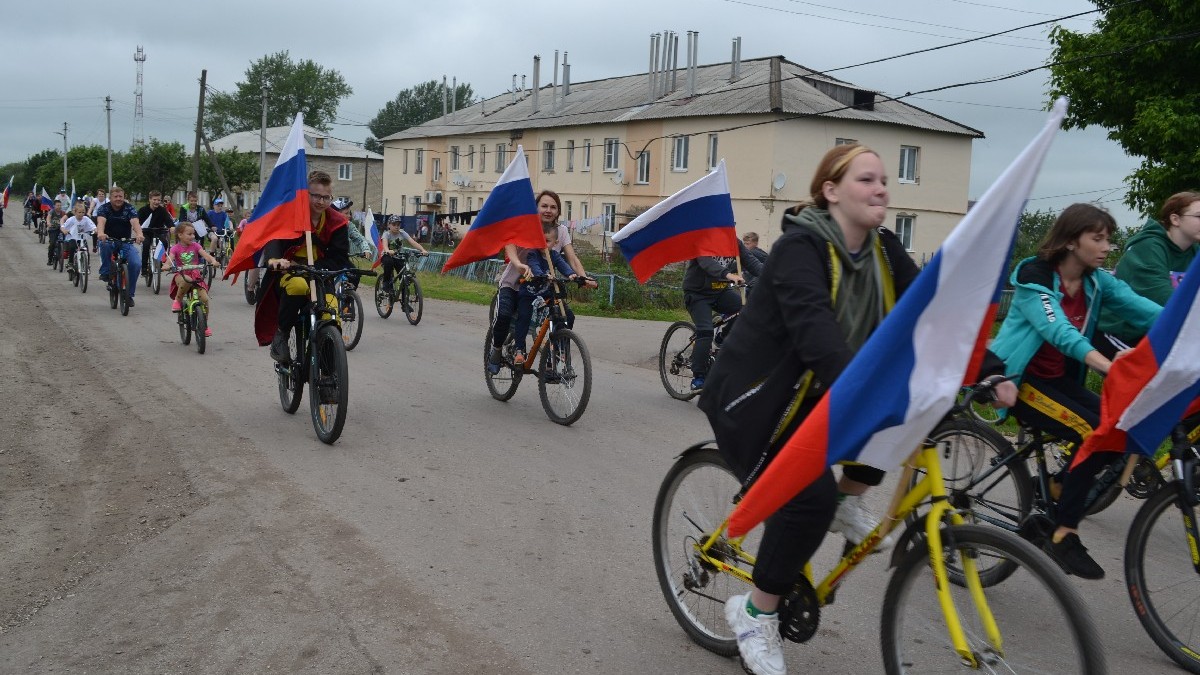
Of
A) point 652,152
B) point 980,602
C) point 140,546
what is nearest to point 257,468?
point 140,546

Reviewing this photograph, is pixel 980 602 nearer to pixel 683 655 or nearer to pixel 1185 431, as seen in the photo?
pixel 683 655

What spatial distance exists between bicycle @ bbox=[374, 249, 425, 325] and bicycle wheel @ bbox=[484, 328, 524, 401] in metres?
7.04

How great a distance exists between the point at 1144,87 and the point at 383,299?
20.5 m

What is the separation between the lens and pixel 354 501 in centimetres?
655

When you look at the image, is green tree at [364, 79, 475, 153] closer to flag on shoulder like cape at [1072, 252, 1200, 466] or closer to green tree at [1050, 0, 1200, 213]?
green tree at [1050, 0, 1200, 213]

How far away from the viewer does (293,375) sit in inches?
361

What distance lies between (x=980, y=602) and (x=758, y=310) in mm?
1140

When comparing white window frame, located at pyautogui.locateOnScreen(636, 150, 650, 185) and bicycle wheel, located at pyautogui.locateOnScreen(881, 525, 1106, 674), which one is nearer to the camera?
Result: bicycle wheel, located at pyautogui.locateOnScreen(881, 525, 1106, 674)

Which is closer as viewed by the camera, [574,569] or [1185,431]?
[1185,431]

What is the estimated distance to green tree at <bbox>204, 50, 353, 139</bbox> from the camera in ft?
377

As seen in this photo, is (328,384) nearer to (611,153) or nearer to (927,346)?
(927,346)

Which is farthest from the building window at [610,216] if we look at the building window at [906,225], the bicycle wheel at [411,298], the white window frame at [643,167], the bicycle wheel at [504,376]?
the bicycle wheel at [504,376]

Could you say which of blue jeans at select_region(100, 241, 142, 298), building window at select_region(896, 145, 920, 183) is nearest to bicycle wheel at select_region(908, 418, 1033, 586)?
blue jeans at select_region(100, 241, 142, 298)

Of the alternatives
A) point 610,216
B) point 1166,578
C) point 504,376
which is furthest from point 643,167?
point 1166,578
